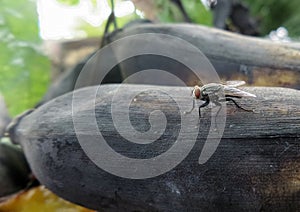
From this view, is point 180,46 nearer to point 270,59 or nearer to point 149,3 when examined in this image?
point 270,59

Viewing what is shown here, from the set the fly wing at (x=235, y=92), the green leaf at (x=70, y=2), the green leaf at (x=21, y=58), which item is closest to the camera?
the fly wing at (x=235, y=92)

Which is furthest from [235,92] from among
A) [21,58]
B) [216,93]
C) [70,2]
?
[70,2]

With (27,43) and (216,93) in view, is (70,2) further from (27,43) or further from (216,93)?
(216,93)

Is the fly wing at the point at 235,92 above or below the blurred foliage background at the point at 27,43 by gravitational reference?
above

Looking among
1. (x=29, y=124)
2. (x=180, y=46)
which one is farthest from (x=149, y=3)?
(x=29, y=124)

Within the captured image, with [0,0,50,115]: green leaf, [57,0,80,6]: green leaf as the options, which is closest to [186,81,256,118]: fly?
[0,0,50,115]: green leaf

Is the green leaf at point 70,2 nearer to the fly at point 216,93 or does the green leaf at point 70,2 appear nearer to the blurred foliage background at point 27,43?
the blurred foliage background at point 27,43

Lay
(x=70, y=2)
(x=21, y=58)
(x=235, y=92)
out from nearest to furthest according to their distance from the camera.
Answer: (x=235, y=92) → (x=21, y=58) → (x=70, y=2)

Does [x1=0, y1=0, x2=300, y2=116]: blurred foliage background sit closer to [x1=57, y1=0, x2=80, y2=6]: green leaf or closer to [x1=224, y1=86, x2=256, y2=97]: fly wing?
[x1=57, y1=0, x2=80, y2=6]: green leaf

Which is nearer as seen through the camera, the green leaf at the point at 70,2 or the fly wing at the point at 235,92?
the fly wing at the point at 235,92

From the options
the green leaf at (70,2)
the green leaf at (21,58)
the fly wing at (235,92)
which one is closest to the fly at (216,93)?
the fly wing at (235,92)
